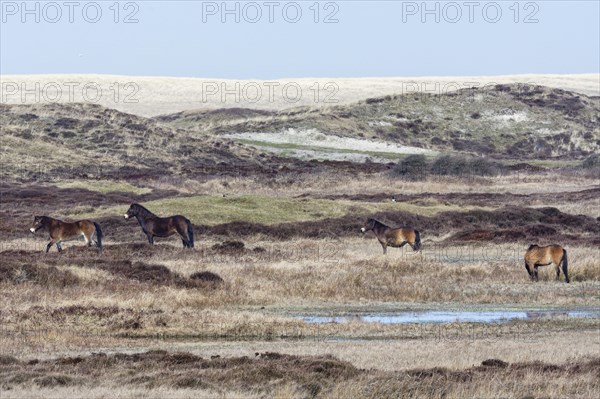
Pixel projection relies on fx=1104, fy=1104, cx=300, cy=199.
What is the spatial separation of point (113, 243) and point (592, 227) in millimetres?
21623

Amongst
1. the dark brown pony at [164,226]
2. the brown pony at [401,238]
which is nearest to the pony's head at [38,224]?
the dark brown pony at [164,226]

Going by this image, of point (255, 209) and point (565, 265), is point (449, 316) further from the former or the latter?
point (255, 209)

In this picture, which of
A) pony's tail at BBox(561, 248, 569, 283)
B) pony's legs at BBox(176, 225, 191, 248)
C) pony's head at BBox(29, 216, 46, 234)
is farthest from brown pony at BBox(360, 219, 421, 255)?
pony's head at BBox(29, 216, 46, 234)

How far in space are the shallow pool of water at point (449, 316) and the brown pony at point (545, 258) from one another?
456 cm

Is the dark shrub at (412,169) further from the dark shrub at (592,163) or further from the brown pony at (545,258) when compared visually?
the brown pony at (545,258)

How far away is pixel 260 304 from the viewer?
28.6m

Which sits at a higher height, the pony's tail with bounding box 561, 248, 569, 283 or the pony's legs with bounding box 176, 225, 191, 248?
the pony's legs with bounding box 176, 225, 191, 248

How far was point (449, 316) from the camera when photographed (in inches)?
1071

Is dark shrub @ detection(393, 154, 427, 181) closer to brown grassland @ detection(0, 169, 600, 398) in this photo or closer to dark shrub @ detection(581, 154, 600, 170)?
dark shrub @ detection(581, 154, 600, 170)

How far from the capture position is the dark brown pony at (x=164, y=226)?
40.0m

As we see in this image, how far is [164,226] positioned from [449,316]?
52.8 feet

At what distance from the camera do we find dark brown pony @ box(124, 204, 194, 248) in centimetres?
4000

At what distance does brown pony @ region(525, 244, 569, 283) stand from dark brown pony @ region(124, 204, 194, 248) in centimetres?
1277

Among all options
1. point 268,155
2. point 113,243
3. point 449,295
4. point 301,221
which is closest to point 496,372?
point 449,295
